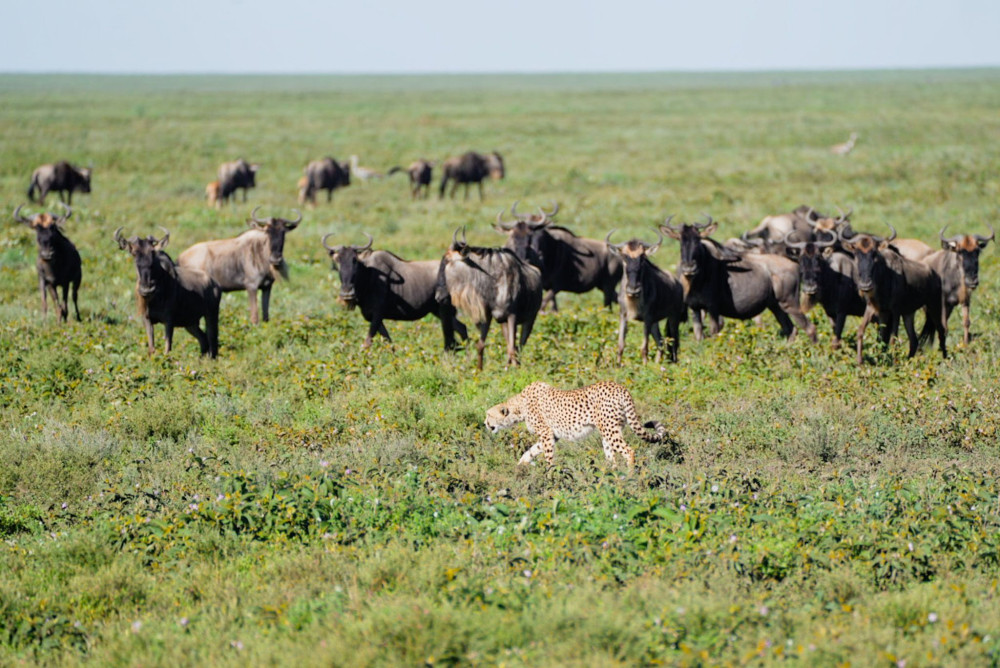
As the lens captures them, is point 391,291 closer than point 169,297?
No

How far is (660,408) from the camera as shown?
11062mm

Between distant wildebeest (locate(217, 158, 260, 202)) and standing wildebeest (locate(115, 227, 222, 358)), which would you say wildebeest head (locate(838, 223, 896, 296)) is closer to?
standing wildebeest (locate(115, 227, 222, 358))

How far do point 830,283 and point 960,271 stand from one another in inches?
76.6

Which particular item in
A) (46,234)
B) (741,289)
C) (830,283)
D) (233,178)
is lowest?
(741,289)

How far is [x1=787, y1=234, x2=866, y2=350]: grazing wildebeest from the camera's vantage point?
14062mm

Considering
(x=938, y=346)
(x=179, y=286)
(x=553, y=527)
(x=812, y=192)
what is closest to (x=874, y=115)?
(x=812, y=192)

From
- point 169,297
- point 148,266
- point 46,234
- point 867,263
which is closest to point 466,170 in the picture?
Answer: point 46,234

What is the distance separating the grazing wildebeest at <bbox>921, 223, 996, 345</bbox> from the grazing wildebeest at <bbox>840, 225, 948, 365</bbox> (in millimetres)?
306

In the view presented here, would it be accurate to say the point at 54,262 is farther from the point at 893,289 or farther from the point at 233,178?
the point at 233,178

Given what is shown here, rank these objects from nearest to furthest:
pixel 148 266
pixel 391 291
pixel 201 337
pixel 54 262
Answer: pixel 148 266, pixel 201 337, pixel 391 291, pixel 54 262

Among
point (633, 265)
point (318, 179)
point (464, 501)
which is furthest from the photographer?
point (318, 179)

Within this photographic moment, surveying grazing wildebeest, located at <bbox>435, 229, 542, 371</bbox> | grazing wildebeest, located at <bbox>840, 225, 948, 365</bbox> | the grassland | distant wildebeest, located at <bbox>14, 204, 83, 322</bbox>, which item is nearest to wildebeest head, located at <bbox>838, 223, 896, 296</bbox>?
grazing wildebeest, located at <bbox>840, 225, 948, 365</bbox>

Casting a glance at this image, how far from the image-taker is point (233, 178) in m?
32.8

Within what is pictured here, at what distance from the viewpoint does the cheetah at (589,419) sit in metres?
9.18
